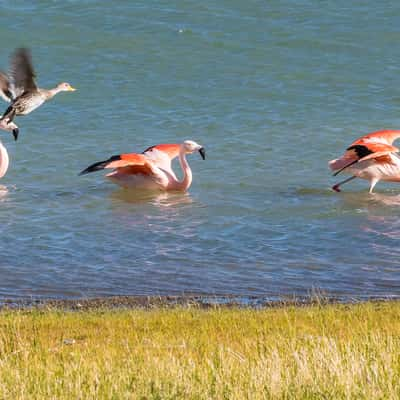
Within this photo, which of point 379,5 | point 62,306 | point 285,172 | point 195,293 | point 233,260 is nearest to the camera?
point 62,306

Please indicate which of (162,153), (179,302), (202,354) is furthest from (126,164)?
(202,354)

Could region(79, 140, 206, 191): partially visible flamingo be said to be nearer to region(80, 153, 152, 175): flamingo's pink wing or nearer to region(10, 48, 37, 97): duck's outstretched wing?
region(80, 153, 152, 175): flamingo's pink wing

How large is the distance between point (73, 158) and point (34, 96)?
4.89 ft

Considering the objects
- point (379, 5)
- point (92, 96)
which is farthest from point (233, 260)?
point (379, 5)

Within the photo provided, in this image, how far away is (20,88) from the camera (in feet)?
49.0

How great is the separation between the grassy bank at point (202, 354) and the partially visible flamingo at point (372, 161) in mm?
5519

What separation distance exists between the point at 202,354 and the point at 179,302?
2835mm

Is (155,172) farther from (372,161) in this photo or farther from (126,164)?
(372,161)

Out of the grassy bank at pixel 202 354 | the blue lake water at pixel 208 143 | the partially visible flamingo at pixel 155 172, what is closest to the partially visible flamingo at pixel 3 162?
the blue lake water at pixel 208 143

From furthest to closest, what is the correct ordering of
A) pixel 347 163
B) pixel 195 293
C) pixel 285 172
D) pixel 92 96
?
1. pixel 92 96
2. pixel 285 172
3. pixel 347 163
4. pixel 195 293

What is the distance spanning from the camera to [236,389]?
5328mm

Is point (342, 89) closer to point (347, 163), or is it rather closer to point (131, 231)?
point (347, 163)

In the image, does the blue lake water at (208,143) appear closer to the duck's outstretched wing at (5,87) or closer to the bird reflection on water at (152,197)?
the bird reflection on water at (152,197)

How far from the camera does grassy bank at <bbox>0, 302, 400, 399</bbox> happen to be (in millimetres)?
5398
